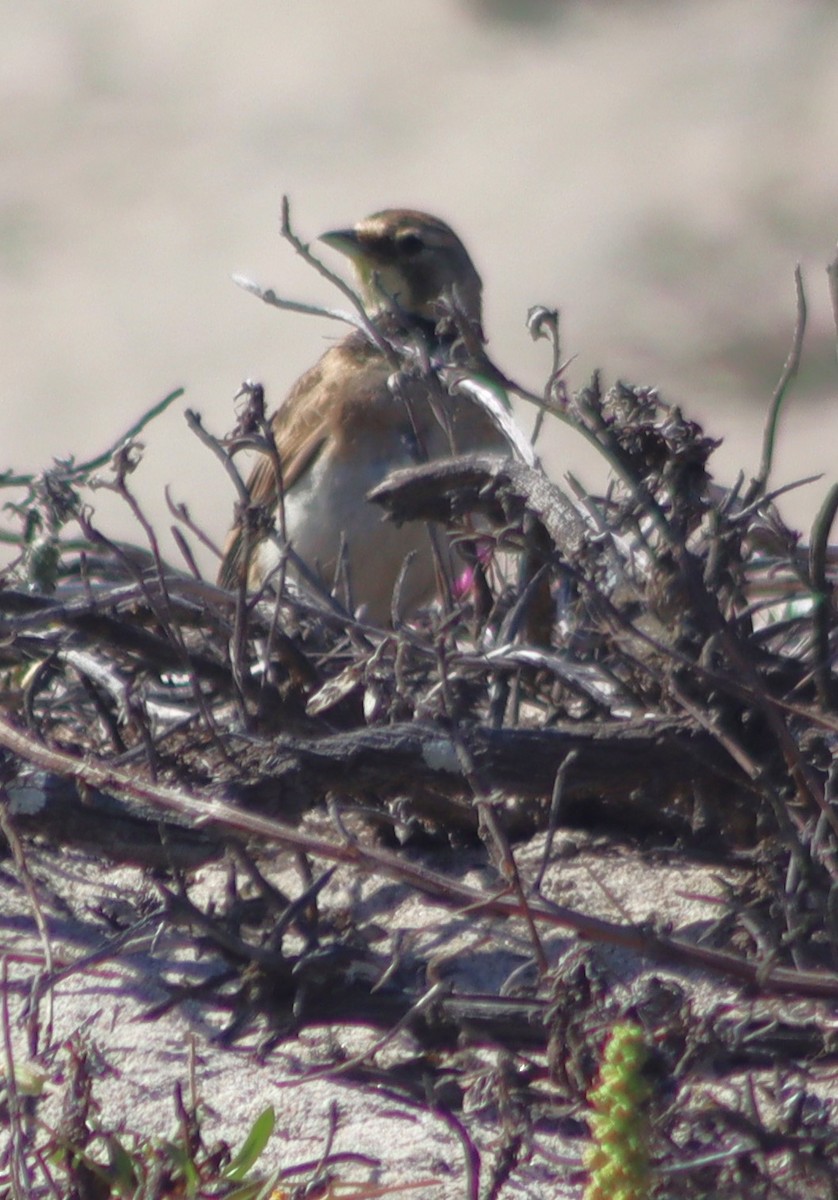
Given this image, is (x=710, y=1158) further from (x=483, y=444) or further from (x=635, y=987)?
(x=483, y=444)

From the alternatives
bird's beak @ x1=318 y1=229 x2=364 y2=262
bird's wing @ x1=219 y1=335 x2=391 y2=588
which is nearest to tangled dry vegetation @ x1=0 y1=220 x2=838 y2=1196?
bird's wing @ x1=219 y1=335 x2=391 y2=588

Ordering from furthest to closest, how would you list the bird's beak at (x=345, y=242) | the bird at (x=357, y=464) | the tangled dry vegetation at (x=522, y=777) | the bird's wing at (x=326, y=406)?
the bird's beak at (x=345, y=242), the bird's wing at (x=326, y=406), the bird at (x=357, y=464), the tangled dry vegetation at (x=522, y=777)

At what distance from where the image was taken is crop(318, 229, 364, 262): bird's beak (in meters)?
5.93

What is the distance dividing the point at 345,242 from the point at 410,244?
0.84 feet

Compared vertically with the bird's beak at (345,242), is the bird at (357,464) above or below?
below

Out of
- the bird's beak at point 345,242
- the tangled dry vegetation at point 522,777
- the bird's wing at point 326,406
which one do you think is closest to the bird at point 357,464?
the bird's wing at point 326,406

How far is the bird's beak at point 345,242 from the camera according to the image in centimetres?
593

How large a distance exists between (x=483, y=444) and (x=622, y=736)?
9.27 feet

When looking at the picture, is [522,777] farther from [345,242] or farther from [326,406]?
[345,242]

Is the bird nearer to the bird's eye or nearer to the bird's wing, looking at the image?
the bird's wing

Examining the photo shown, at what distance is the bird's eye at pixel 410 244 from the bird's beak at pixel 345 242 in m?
0.15

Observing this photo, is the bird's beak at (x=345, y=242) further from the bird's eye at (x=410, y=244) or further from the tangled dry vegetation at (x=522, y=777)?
the tangled dry vegetation at (x=522, y=777)

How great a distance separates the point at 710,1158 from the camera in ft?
5.72

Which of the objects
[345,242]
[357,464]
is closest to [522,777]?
[357,464]
